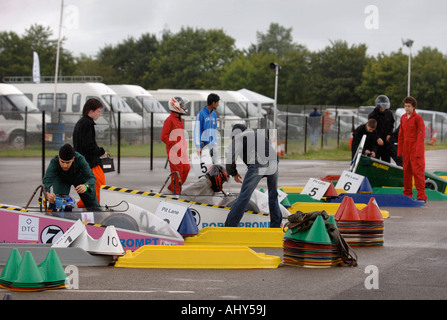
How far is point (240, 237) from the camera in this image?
10281mm

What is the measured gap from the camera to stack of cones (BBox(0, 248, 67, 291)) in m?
7.26

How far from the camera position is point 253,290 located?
737 cm

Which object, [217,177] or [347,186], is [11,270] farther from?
[347,186]

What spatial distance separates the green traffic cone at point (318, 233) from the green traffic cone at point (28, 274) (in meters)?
2.98

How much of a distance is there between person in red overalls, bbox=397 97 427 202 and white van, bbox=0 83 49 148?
19388 millimetres

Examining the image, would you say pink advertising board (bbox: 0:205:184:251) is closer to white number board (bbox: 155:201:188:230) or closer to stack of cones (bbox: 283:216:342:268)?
white number board (bbox: 155:201:188:230)

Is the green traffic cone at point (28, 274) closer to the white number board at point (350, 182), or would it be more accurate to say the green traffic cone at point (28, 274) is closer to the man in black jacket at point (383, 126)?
the white number board at point (350, 182)

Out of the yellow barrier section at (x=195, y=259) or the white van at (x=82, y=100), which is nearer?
the yellow barrier section at (x=195, y=259)

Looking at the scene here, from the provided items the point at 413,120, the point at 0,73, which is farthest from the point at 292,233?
the point at 0,73

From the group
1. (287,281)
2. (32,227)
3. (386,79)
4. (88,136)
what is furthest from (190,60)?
(287,281)

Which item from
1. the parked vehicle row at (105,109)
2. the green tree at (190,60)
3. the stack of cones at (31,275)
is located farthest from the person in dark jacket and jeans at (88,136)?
the green tree at (190,60)

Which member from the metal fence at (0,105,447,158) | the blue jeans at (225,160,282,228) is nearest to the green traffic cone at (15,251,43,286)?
the blue jeans at (225,160,282,228)

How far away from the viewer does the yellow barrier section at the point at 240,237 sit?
33.5 ft

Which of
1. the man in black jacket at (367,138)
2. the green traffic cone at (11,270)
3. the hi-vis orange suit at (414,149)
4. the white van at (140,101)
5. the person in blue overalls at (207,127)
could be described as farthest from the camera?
the white van at (140,101)
